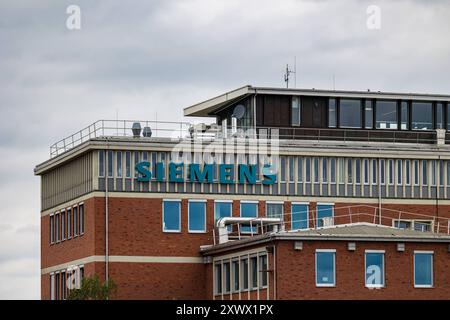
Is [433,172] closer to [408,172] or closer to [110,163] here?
[408,172]

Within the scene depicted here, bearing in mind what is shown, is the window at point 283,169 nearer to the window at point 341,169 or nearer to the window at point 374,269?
the window at point 341,169

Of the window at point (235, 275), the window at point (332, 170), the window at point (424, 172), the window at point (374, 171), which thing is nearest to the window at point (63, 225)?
the window at point (235, 275)

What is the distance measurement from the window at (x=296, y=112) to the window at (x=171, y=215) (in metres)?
11.3

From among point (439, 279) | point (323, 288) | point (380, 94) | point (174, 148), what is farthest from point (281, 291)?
point (380, 94)

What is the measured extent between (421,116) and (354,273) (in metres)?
22.3

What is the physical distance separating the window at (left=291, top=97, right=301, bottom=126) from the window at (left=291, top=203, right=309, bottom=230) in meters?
6.35

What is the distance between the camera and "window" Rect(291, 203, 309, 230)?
298 ft

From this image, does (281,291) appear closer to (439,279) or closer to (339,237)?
(339,237)

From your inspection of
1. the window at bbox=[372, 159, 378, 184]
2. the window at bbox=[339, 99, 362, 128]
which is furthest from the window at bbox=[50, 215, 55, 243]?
the window at bbox=[372, 159, 378, 184]

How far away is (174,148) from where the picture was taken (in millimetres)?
88625

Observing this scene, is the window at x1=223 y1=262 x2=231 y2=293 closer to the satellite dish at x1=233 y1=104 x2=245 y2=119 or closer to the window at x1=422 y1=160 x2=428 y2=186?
the satellite dish at x1=233 y1=104 x2=245 y2=119

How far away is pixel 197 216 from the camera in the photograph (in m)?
88.8
